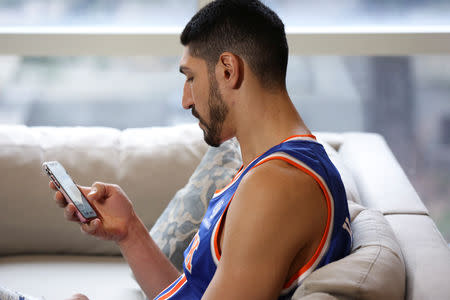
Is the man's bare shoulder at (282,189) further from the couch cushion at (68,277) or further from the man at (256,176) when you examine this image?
the couch cushion at (68,277)

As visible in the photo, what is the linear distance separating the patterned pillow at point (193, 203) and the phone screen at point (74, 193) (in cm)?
39

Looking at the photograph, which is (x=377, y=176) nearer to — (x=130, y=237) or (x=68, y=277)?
(x=130, y=237)

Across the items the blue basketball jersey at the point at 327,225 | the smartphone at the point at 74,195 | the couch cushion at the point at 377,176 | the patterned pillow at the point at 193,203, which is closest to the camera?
the blue basketball jersey at the point at 327,225

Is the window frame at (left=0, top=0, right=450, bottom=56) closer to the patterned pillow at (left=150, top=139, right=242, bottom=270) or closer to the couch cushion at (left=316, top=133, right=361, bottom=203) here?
the couch cushion at (left=316, top=133, right=361, bottom=203)

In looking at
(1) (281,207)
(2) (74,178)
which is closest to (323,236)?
(1) (281,207)

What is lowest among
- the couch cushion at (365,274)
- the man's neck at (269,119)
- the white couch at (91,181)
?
the white couch at (91,181)

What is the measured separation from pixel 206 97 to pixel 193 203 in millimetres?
714

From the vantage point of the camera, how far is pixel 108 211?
157 centimetres

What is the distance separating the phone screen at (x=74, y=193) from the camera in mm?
1492

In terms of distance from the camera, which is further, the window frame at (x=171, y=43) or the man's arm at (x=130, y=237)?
the window frame at (x=171, y=43)

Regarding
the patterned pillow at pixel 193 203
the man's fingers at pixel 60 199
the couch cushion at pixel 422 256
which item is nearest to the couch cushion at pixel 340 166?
the couch cushion at pixel 422 256

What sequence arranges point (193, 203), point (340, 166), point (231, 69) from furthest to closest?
point (340, 166) → point (193, 203) → point (231, 69)

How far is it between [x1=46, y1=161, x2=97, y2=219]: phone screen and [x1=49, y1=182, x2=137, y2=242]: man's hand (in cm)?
2

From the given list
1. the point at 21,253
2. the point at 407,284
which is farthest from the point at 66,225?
the point at 407,284
